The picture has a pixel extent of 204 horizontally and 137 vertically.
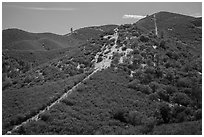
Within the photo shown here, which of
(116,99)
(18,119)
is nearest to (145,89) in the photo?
(116,99)

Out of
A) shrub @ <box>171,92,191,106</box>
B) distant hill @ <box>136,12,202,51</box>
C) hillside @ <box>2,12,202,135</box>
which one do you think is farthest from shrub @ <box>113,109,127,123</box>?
distant hill @ <box>136,12,202,51</box>

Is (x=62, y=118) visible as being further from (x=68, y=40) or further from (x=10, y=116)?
(x=68, y=40)

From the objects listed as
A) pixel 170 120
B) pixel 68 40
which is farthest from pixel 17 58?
pixel 68 40

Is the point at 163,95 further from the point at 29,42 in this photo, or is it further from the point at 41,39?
the point at 41,39

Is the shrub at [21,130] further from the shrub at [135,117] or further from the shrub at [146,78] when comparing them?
the shrub at [146,78]

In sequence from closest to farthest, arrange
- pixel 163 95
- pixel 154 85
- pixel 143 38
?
pixel 163 95 < pixel 154 85 < pixel 143 38

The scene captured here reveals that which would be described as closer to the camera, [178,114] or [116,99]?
[178,114]

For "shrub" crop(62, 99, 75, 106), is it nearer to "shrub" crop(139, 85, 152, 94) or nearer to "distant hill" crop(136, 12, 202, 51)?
"shrub" crop(139, 85, 152, 94)

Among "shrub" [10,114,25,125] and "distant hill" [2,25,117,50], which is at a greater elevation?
"shrub" [10,114,25,125]
